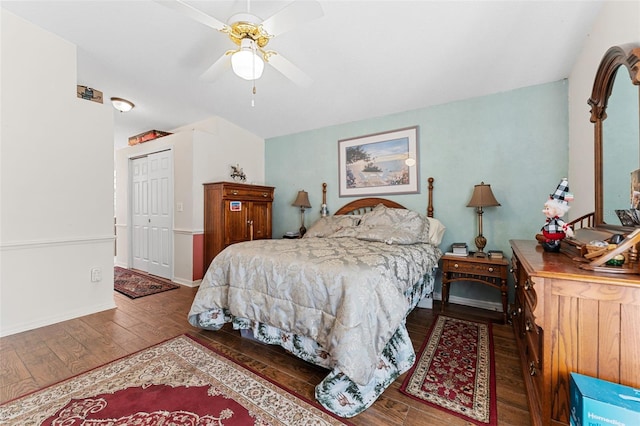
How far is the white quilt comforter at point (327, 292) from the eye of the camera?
148cm

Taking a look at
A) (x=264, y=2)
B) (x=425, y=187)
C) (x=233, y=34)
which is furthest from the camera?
(x=425, y=187)

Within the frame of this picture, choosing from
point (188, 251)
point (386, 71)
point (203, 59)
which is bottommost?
point (188, 251)

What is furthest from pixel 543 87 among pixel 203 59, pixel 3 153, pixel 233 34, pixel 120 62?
pixel 3 153

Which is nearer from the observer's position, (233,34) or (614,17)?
(614,17)

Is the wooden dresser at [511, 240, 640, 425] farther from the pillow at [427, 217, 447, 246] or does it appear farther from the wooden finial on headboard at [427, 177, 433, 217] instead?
the wooden finial on headboard at [427, 177, 433, 217]

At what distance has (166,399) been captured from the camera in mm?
1548

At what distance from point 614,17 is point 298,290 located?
8.65ft

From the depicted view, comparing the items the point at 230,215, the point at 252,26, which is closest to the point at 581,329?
the point at 252,26

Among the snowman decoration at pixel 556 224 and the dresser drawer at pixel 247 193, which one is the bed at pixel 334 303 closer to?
the snowman decoration at pixel 556 224

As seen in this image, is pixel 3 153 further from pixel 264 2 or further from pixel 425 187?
pixel 425 187

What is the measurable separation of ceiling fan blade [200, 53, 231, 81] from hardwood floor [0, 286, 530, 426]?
232cm

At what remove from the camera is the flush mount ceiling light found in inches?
150

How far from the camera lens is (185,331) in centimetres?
245

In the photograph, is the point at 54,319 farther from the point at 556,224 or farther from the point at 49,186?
the point at 556,224
